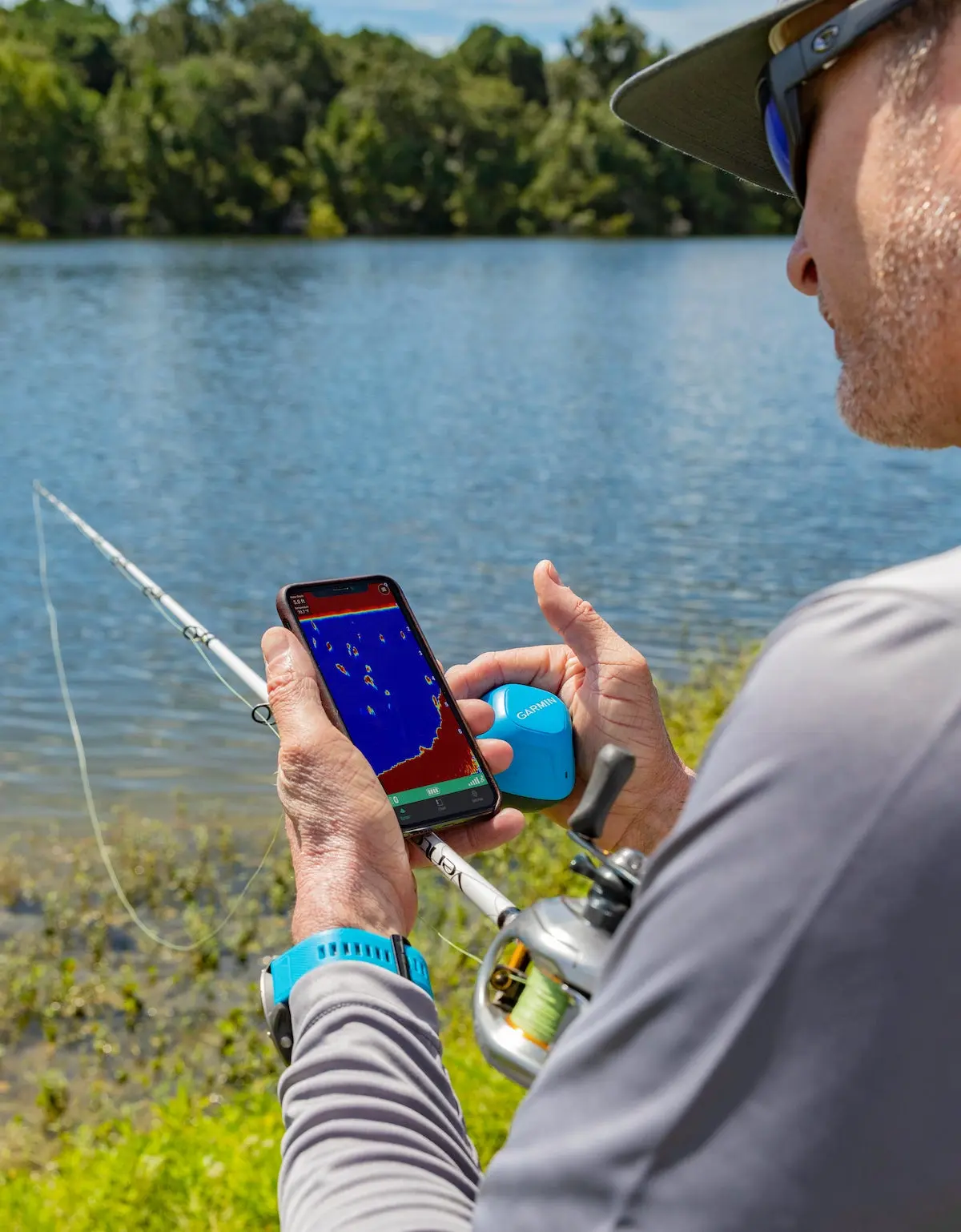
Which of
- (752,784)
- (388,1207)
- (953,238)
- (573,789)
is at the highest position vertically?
(953,238)

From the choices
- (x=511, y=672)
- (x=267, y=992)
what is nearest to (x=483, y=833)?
(x=511, y=672)

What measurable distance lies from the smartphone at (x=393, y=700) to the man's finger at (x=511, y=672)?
0.15m

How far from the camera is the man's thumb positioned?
8.78ft

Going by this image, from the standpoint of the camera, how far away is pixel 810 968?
1.04 meters

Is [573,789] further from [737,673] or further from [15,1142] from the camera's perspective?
[737,673]

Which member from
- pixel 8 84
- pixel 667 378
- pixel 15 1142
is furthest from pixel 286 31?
pixel 15 1142

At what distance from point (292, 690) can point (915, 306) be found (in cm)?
123

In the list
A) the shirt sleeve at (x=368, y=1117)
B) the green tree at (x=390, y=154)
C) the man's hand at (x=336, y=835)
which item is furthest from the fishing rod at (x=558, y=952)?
the green tree at (x=390, y=154)

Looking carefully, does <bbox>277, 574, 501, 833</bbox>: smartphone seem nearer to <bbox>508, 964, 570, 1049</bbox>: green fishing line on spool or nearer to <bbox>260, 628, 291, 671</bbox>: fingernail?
<bbox>260, 628, 291, 671</bbox>: fingernail

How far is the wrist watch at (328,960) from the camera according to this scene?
178 centimetres

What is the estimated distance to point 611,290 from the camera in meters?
48.0

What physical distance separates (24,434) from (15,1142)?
54.3ft

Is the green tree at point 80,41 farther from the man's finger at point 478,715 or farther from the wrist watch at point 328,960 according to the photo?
the wrist watch at point 328,960

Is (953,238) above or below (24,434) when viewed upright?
above
